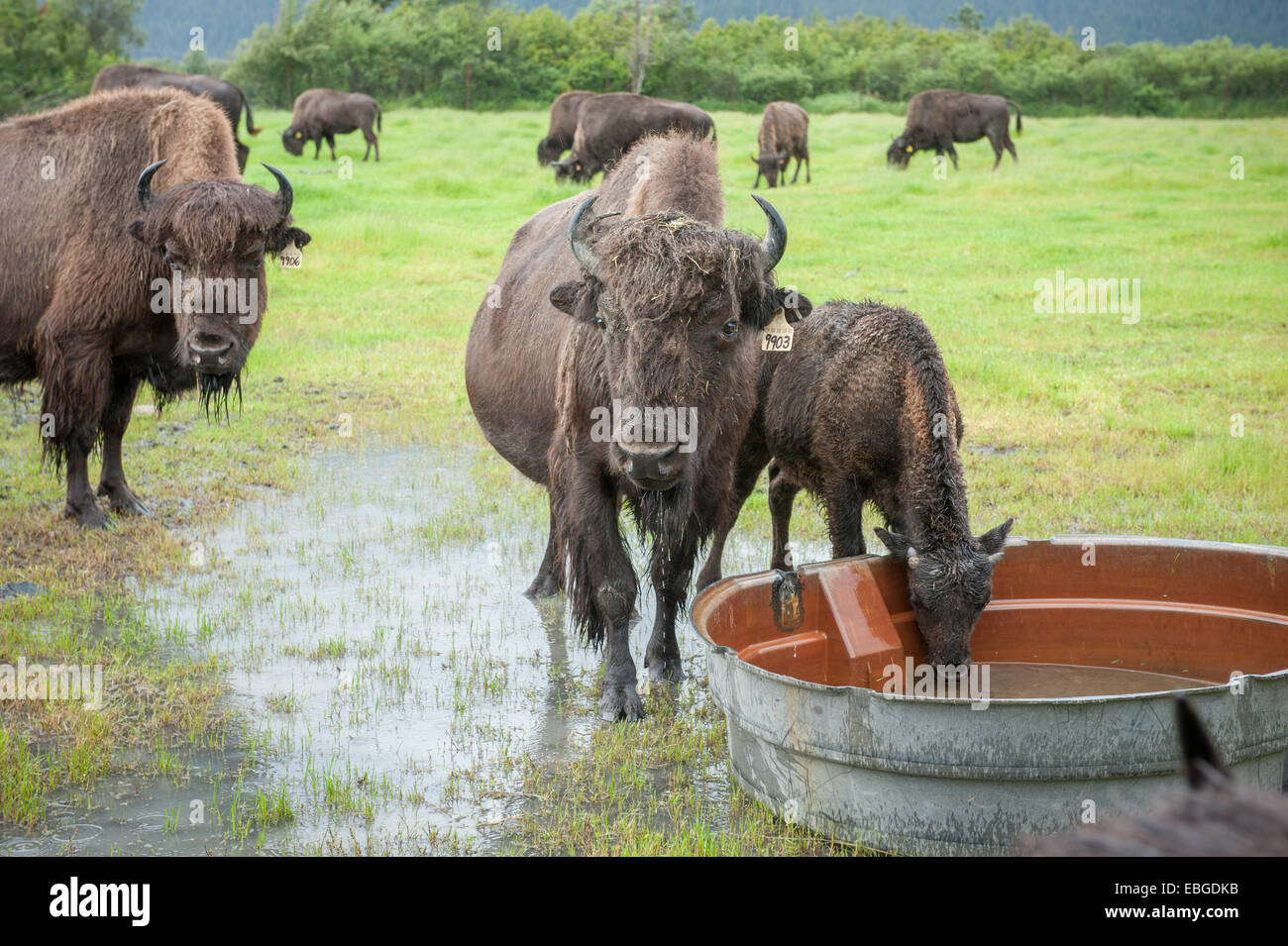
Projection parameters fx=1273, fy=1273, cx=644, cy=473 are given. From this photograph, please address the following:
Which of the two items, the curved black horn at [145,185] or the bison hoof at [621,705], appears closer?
the bison hoof at [621,705]

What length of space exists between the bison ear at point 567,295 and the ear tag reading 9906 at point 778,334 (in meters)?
0.86

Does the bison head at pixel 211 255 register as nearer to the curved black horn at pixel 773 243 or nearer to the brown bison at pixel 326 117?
the curved black horn at pixel 773 243

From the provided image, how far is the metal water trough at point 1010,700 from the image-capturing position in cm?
386

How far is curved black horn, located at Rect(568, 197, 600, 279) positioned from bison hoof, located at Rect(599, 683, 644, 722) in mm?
1858

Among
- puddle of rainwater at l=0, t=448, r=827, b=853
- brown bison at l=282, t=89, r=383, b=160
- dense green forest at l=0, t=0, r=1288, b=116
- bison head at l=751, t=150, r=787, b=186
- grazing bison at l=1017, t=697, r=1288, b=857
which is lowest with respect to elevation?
puddle of rainwater at l=0, t=448, r=827, b=853

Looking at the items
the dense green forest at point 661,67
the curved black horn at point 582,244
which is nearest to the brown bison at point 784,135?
the dense green forest at point 661,67

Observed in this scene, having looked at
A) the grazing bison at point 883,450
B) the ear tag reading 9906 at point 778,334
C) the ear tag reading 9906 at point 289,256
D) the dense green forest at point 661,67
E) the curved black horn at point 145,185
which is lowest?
the grazing bison at point 883,450

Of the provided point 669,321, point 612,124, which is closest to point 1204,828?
point 669,321

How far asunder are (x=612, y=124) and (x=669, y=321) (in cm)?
2653

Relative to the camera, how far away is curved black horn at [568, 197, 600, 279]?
5.32 metres

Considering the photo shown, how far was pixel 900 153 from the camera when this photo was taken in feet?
111

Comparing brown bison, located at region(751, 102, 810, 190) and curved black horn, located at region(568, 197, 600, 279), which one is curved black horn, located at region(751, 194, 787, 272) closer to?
curved black horn, located at region(568, 197, 600, 279)

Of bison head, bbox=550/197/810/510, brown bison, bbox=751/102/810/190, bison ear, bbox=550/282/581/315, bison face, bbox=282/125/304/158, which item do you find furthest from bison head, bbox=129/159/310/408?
bison face, bbox=282/125/304/158

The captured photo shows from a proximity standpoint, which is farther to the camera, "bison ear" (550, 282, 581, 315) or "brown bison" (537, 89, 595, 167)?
"brown bison" (537, 89, 595, 167)
